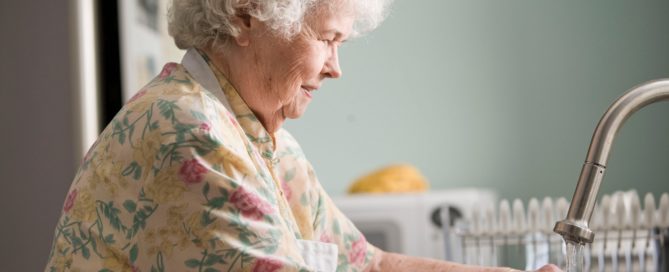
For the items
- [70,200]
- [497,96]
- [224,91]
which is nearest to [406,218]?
[497,96]

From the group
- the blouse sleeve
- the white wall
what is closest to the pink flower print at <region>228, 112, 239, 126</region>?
the blouse sleeve

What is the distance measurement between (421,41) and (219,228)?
7.96 ft

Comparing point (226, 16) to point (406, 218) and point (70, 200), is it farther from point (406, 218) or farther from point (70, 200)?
point (406, 218)

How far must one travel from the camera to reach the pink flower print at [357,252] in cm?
143

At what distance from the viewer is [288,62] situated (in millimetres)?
1265

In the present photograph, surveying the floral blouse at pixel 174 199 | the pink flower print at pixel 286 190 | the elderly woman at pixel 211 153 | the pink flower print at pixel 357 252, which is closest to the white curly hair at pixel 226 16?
the elderly woman at pixel 211 153

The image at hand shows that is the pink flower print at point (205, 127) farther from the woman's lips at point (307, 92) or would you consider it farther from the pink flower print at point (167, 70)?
the woman's lips at point (307, 92)

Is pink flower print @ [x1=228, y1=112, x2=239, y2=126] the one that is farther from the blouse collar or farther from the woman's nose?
the woman's nose

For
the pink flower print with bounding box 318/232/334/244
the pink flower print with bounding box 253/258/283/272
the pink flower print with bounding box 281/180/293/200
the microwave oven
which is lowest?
the microwave oven

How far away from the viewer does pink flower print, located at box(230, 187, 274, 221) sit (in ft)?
3.27

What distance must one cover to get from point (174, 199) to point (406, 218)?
1790mm

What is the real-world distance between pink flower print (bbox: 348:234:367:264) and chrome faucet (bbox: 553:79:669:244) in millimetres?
493

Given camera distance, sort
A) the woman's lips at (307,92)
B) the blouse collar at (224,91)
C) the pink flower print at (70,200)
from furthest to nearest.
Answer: the woman's lips at (307,92), the blouse collar at (224,91), the pink flower print at (70,200)

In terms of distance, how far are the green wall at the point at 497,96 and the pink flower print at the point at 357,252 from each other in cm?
169
